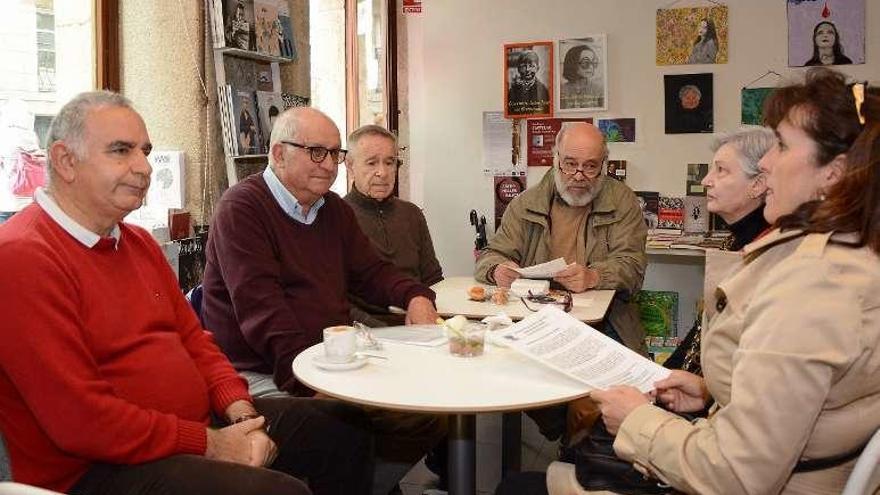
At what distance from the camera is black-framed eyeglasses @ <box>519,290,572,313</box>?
2.59 metres

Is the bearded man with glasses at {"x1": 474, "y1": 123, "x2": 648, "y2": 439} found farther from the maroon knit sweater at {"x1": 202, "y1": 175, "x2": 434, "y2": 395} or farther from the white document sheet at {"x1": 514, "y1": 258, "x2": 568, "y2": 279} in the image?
the maroon knit sweater at {"x1": 202, "y1": 175, "x2": 434, "y2": 395}

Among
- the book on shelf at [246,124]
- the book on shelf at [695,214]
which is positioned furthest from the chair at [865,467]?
the book on shelf at [695,214]

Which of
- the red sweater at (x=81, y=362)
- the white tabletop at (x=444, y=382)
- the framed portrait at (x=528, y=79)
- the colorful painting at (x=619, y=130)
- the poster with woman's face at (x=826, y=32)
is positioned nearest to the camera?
the red sweater at (x=81, y=362)

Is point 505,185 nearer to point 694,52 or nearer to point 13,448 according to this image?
point 694,52

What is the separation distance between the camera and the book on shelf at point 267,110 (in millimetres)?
3133

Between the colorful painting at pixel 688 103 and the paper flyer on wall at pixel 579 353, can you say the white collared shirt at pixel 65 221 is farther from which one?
the colorful painting at pixel 688 103

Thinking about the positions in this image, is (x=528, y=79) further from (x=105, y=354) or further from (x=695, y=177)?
(x=105, y=354)

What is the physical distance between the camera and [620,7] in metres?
4.62

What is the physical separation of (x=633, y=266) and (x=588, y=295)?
347 mm

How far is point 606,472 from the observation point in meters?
1.45

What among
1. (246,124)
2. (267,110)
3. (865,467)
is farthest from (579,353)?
(267,110)

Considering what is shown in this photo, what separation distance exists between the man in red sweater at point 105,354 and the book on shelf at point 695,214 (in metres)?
3.34

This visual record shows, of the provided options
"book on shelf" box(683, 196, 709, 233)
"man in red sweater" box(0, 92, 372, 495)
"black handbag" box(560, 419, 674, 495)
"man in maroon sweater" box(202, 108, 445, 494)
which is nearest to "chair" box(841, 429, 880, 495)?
"black handbag" box(560, 419, 674, 495)

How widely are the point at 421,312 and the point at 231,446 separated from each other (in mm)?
929
